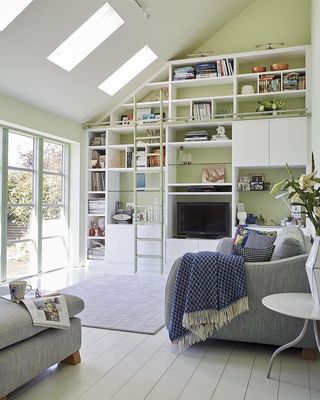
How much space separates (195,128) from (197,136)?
0.37m

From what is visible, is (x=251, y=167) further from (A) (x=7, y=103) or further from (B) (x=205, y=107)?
Answer: (A) (x=7, y=103)

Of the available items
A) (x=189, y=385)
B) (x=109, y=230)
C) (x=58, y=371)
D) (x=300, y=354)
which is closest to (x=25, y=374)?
(x=58, y=371)

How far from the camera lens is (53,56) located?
17.0ft

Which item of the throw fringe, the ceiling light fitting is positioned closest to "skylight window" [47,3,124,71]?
the ceiling light fitting

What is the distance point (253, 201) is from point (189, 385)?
14.4 feet

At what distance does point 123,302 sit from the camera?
177 inches

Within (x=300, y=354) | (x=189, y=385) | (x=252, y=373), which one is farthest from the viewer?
(x=300, y=354)

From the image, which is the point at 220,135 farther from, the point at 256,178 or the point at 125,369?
the point at 125,369

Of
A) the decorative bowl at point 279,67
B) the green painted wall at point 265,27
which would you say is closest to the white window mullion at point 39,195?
the green painted wall at point 265,27

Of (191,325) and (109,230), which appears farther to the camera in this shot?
(109,230)

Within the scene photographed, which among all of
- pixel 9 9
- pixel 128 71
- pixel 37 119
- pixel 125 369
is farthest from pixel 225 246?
pixel 9 9

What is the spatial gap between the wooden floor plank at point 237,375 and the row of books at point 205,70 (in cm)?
458

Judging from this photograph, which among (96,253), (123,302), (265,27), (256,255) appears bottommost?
(123,302)

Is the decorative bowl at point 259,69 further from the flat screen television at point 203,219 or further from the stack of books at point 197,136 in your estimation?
the flat screen television at point 203,219
